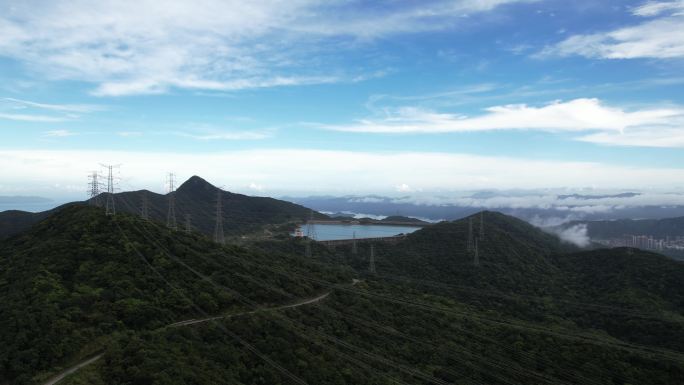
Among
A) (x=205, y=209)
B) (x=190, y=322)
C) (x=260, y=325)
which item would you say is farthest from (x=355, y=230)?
(x=190, y=322)

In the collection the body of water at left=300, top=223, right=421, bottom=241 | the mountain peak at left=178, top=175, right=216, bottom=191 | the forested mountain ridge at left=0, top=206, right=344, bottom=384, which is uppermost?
the mountain peak at left=178, top=175, right=216, bottom=191

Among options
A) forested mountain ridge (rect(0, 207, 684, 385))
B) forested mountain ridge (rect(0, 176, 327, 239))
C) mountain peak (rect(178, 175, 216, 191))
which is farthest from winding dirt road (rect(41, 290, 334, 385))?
mountain peak (rect(178, 175, 216, 191))

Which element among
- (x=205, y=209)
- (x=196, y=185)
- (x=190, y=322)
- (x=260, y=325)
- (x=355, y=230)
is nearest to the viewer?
(x=190, y=322)

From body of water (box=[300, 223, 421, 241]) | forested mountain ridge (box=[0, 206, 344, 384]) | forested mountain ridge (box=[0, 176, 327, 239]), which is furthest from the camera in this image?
body of water (box=[300, 223, 421, 241])

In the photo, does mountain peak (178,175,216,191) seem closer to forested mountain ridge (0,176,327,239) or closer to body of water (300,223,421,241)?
forested mountain ridge (0,176,327,239)

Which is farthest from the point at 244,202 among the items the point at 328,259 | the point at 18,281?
the point at 18,281

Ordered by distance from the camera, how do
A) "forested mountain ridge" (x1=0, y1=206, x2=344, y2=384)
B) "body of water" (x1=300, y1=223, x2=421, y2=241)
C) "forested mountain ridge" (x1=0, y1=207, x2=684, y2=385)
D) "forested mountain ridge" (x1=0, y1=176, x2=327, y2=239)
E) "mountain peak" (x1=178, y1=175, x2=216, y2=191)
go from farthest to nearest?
"mountain peak" (x1=178, y1=175, x2=216, y2=191) < "body of water" (x1=300, y1=223, x2=421, y2=241) < "forested mountain ridge" (x1=0, y1=176, x2=327, y2=239) < "forested mountain ridge" (x1=0, y1=207, x2=684, y2=385) < "forested mountain ridge" (x1=0, y1=206, x2=344, y2=384)

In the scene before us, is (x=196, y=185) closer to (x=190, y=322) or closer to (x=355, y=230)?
(x=355, y=230)

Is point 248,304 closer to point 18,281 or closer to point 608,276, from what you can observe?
point 18,281
